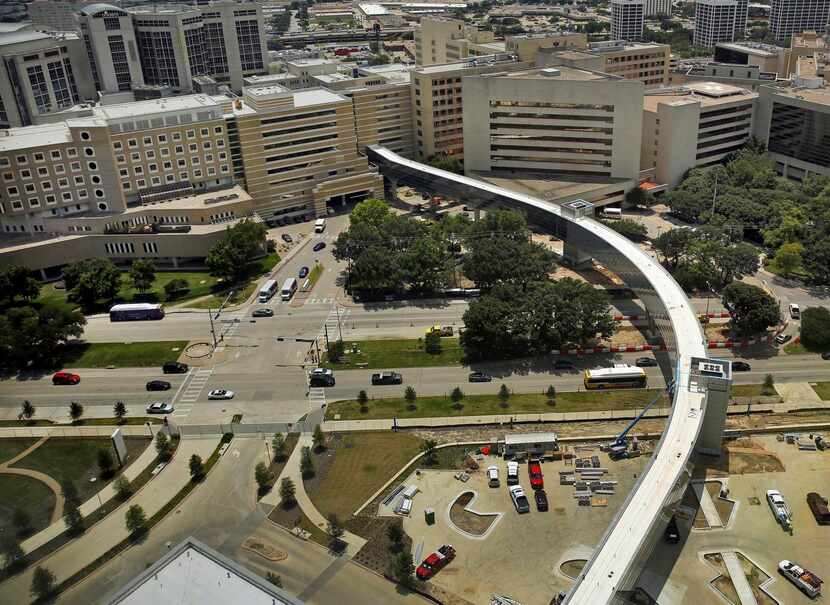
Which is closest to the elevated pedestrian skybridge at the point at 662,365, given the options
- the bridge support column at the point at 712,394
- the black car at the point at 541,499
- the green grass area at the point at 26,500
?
the bridge support column at the point at 712,394

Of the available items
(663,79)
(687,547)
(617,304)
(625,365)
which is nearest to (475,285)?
(617,304)

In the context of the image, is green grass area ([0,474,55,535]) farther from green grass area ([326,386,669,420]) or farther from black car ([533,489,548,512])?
black car ([533,489,548,512])

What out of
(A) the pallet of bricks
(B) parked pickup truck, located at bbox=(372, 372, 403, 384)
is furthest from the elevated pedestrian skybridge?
(B) parked pickup truck, located at bbox=(372, 372, 403, 384)

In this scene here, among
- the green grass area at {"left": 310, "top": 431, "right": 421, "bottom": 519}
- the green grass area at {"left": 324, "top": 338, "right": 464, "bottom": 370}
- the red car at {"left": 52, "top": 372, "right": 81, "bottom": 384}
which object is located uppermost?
the red car at {"left": 52, "top": 372, "right": 81, "bottom": 384}

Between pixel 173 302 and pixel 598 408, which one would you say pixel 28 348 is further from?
pixel 598 408

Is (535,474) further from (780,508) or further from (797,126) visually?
(797,126)

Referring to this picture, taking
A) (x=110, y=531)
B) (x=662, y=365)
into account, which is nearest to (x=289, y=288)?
(x=110, y=531)

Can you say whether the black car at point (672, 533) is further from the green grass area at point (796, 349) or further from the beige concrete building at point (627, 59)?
the beige concrete building at point (627, 59)
